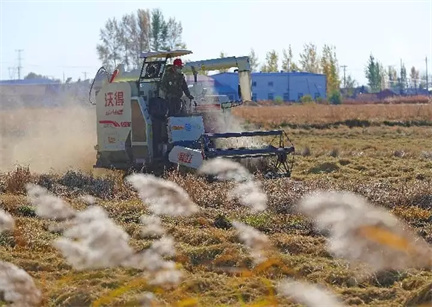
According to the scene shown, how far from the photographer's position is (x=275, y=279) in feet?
27.6

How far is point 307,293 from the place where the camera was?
6941mm

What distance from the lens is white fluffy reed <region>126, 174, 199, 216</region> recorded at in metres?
12.0

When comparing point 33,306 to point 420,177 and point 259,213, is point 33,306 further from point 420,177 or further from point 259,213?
point 420,177

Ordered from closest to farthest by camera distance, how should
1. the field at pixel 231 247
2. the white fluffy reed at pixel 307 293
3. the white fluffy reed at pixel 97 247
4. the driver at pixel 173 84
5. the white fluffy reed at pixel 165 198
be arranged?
the white fluffy reed at pixel 307 293 → the field at pixel 231 247 → the white fluffy reed at pixel 97 247 → the white fluffy reed at pixel 165 198 → the driver at pixel 173 84

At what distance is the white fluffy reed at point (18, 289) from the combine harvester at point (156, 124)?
910 centimetres

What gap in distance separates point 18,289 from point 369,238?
10.3ft

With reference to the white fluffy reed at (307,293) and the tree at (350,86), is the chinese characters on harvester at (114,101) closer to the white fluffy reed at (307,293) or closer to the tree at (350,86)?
the white fluffy reed at (307,293)

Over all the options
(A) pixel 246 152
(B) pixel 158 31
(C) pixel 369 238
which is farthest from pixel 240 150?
(B) pixel 158 31

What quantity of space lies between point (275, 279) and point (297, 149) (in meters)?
16.2

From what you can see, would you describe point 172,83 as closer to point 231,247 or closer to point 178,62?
point 178,62

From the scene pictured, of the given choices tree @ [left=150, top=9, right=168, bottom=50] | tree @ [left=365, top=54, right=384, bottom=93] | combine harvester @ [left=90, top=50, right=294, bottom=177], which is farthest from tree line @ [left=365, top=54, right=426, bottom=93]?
combine harvester @ [left=90, top=50, right=294, bottom=177]

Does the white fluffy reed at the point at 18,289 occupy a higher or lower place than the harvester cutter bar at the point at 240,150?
lower

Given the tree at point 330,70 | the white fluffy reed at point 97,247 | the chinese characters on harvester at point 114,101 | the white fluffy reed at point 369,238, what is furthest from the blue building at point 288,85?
the white fluffy reed at point 369,238

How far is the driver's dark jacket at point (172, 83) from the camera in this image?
728 inches
